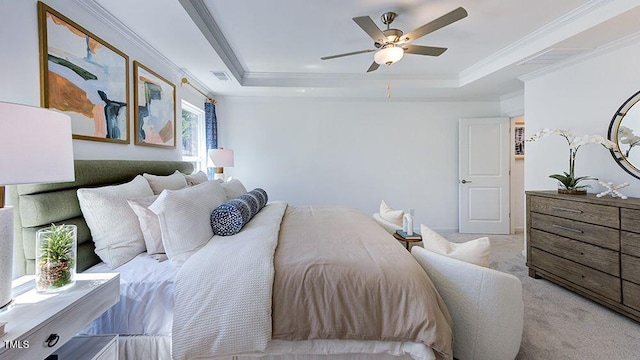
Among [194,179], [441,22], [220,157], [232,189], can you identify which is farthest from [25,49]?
[441,22]

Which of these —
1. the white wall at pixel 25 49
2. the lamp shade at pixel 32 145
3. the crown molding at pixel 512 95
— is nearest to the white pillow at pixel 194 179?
the white wall at pixel 25 49

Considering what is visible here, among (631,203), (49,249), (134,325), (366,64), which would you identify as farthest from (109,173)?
(631,203)

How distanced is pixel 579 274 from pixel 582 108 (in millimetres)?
1737

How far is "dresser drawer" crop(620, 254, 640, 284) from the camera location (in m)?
1.93

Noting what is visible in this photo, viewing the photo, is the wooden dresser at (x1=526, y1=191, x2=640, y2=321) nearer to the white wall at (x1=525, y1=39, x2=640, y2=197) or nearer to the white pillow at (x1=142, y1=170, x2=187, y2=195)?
the white wall at (x1=525, y1=39, x2=640, y2=197)

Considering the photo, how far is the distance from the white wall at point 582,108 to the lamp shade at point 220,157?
4043 millimetres

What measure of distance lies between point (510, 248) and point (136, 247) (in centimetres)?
446

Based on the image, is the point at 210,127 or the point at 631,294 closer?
the point at 631,294

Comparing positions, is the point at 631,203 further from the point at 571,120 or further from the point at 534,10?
the point at 534,10

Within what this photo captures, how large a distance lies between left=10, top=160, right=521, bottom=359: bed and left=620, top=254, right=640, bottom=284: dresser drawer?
1.62 meters

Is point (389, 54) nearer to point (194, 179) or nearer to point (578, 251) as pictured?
point (194, 179)

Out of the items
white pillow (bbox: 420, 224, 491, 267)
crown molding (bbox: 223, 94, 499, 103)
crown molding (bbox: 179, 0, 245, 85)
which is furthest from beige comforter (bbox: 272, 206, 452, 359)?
crown molding (bbox: 223, 94, 499, 103)

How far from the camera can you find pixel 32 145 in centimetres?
90

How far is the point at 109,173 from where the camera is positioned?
189cm
